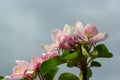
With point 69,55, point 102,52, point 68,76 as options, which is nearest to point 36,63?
point 68,76

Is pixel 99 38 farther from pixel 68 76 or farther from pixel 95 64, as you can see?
pixel 68 76

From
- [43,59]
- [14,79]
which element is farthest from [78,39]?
[14,79]

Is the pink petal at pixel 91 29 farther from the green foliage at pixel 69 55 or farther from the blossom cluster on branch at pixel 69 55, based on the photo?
the green foliage at pixel 69 55

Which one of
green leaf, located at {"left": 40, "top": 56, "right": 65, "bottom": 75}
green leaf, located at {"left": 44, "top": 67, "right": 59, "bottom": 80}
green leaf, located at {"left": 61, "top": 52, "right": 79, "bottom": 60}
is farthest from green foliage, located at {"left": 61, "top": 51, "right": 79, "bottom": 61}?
green leaf, located at {"left": 44, "top": 67, "right": 59, "bottom": 80}

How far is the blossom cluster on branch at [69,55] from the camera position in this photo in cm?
291

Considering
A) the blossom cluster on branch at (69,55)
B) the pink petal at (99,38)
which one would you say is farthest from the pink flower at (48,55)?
the pink petal at (99,38)

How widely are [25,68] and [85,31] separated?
51cm

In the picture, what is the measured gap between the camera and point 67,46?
2.92m

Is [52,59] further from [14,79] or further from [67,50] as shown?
[14,79]

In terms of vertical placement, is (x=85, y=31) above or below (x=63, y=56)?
above

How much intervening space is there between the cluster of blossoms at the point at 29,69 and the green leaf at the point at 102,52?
1.15 feet

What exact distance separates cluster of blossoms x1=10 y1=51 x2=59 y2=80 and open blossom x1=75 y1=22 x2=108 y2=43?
28 cm

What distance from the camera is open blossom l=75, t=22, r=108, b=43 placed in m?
2.95

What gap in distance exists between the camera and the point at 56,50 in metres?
3.05
